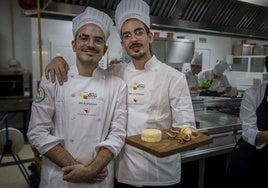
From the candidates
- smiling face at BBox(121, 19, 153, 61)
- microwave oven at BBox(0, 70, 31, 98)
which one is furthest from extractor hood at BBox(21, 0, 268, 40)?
microwave oven at BBox(0, 70, 31, 98)

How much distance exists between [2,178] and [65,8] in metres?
2.42

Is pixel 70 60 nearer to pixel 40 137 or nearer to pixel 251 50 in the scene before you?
pixel 40 137

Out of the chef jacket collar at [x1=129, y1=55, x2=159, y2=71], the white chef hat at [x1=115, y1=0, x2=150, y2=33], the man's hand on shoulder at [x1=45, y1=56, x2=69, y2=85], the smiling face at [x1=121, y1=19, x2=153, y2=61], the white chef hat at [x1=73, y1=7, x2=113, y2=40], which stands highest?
the white chef hat at [x1=115, y1=0, x2=150, y2=33]

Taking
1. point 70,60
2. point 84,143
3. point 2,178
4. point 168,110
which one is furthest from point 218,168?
point 70,60

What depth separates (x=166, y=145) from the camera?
3.55ft

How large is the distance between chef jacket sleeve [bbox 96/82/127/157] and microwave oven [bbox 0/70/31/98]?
3542 millimetres

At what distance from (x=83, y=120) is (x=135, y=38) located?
1.59 ft

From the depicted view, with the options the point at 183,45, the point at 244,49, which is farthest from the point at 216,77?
the point at 244,49

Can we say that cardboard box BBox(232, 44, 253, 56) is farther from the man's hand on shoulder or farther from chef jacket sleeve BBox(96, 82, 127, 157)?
the man's hand on shoulder

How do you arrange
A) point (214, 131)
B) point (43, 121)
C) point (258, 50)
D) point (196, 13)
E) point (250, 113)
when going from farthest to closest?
point (258, 50) → point (196, 13) → point (214, 131) → point (250, 113) → point (43, 121)

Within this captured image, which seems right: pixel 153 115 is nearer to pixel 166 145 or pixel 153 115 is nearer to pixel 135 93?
pixel 135 93

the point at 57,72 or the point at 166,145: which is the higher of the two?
the point at 57,72

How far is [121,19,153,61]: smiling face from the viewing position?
4.22 ft

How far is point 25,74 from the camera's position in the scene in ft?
14.3
